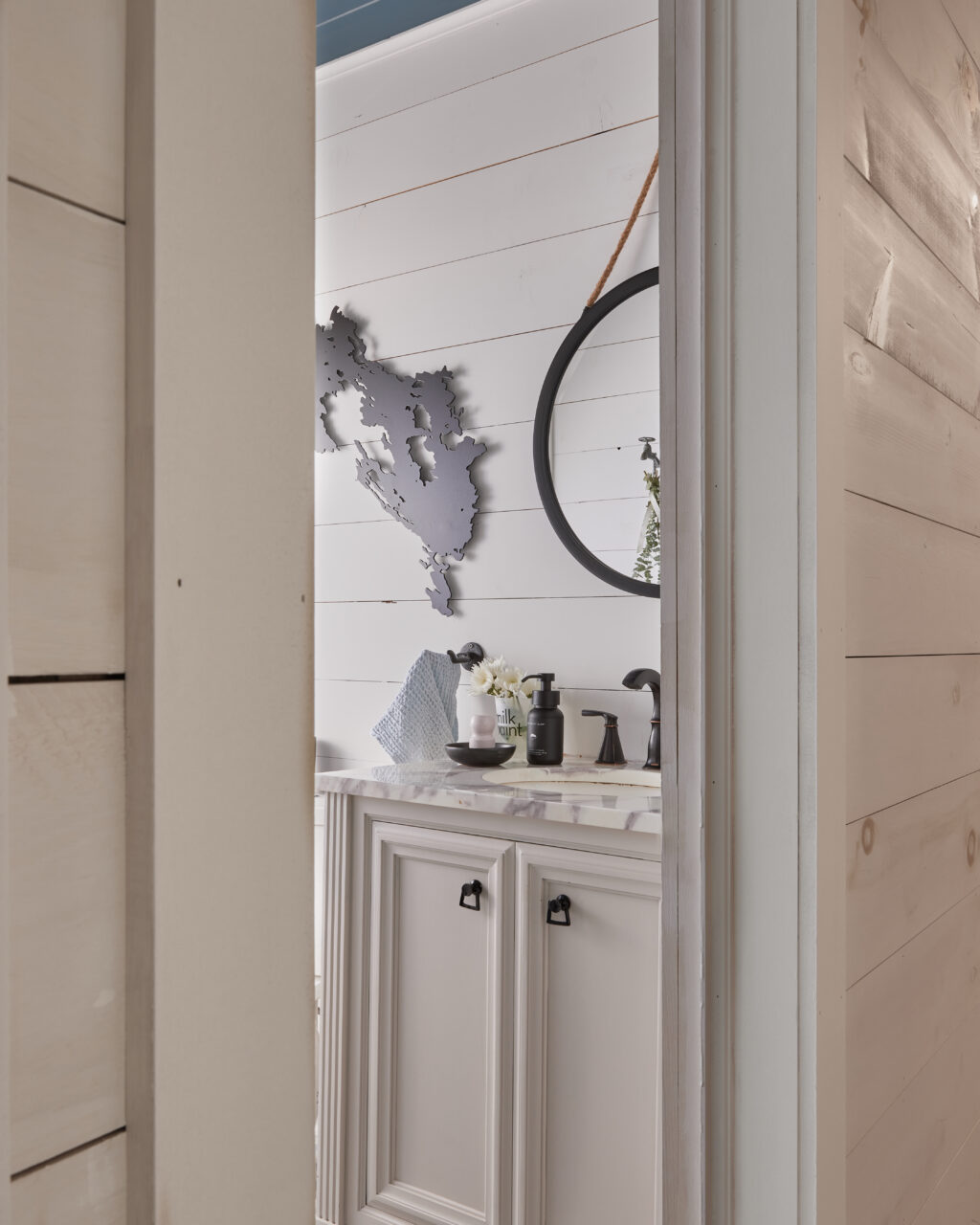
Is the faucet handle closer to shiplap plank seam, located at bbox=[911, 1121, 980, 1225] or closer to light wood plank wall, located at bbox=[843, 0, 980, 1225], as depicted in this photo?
light wood plank wall, located at bbox=[843, 0, 980, 1225]

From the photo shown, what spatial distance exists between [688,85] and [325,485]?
1.59 metres

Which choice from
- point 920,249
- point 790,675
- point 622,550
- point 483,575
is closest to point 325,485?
point 483,575

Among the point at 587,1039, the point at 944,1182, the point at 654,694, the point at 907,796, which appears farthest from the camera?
the point at 654,694

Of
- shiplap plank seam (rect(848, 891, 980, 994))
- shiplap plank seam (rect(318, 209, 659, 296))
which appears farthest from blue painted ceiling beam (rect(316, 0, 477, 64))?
shiplap plank seam (rect(848, 891, 980, 994))

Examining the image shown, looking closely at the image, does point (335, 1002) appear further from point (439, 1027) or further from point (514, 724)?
point (514, 724)

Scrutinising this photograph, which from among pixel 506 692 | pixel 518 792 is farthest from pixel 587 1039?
pixel 506 692

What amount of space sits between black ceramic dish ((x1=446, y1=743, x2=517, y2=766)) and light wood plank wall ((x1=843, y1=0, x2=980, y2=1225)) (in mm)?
809

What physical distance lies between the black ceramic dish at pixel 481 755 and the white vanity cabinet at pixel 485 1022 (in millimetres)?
221

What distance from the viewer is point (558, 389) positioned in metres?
2.06

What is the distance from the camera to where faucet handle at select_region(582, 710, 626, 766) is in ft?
6.16

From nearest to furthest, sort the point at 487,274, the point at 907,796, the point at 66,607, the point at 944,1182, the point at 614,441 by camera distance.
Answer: the point at 66,607 < the point at 907,796 < the point at 944,1182 < the point at 614,441 < the point at 487,274

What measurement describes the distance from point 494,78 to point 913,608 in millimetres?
1602

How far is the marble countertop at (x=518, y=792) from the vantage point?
57.8 inches

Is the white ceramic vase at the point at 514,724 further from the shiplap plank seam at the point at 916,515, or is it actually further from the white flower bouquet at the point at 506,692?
the shiplap plank seam at the point at 916,515
